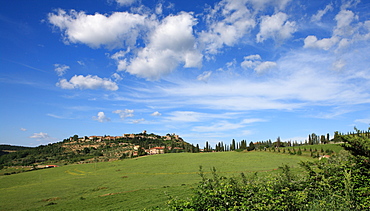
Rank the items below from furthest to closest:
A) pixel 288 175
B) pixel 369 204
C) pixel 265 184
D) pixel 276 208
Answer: pixel 288 175 → pixel 265 184 → pixel 369 204 → pixel 276 208

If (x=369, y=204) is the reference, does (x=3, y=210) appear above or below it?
below

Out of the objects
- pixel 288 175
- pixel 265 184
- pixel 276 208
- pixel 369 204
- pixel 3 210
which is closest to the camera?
pixel 276 208

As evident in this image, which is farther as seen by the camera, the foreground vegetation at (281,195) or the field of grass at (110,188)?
the field of grass at (110,188)

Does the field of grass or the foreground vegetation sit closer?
the foreground vegetation

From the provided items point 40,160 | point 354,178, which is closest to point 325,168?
point 354,178

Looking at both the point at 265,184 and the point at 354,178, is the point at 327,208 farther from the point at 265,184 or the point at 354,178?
the point at 354,178

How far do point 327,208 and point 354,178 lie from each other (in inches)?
113

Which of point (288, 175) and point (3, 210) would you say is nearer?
point (288, 175)

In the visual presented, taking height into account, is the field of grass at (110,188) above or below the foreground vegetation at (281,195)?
below

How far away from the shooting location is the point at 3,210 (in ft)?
104

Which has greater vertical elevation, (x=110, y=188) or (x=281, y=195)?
(x=281, y=195)

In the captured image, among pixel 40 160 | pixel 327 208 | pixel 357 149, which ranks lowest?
pixel 40 160

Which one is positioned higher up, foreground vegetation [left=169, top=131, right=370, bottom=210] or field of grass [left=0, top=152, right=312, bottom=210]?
foreground vegetation [left=169, top=131, right=370, bottom=210]

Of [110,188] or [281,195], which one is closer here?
[281,195]
